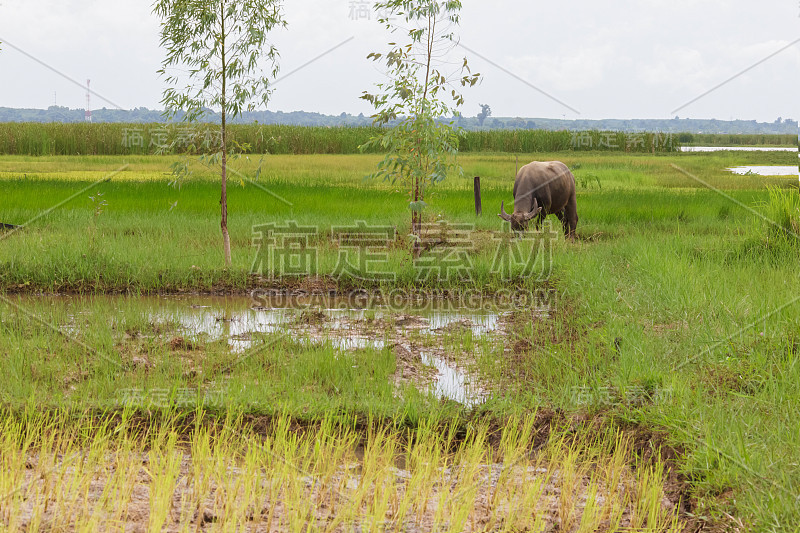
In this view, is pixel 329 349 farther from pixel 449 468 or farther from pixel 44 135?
pixel 44 135

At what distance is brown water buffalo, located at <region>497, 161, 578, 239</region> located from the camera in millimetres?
9641

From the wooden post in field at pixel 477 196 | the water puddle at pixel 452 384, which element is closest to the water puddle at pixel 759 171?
the wooden post in field at pixel 477 196

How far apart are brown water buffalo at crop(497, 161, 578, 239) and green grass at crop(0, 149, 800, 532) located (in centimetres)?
47

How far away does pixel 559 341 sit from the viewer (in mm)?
5672

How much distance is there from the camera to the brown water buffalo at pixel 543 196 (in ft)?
31.6

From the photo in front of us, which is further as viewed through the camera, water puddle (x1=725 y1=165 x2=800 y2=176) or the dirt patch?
water puddle (x1=725 y1=165 x2=800 y2=176)

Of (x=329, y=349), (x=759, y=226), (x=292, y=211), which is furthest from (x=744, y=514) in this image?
(x=292, y=211)

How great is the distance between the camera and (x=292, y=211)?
1120cm

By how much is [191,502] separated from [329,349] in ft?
6.90

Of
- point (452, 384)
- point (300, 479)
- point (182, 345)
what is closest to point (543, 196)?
point (452, 384)

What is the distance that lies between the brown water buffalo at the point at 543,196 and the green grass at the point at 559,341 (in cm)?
47

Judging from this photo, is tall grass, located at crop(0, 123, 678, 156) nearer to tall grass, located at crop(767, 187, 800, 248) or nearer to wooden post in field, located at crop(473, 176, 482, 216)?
wooden post in field, located at crop(473, 176, 482, 216)

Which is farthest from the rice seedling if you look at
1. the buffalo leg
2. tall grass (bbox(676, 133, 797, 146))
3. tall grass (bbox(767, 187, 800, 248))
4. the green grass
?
tall grass (bbox(676, 133, 797, 146))

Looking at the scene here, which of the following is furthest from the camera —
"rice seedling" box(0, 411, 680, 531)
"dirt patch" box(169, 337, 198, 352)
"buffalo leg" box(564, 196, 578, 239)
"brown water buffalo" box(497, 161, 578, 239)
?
"buffalo leg" box(564, 196, 578, 239)
